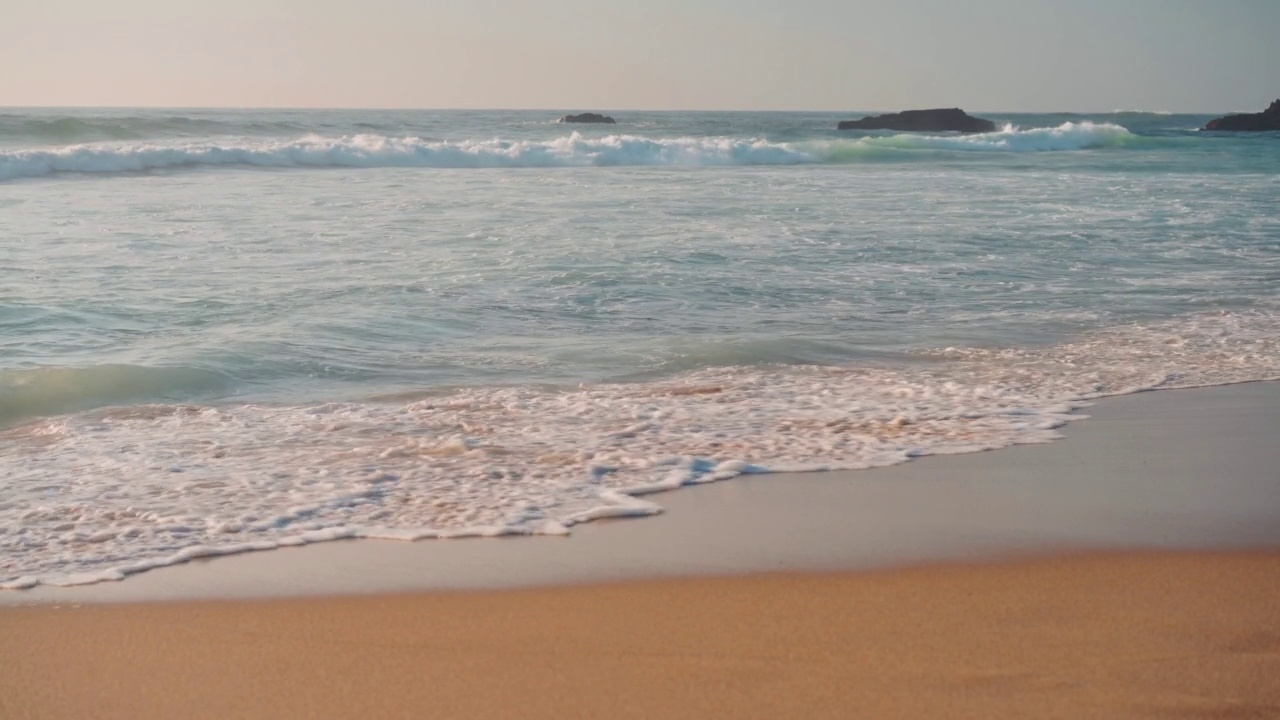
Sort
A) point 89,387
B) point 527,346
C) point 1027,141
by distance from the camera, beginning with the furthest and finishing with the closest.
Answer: point 1027,141, point 527,346, point 89,387

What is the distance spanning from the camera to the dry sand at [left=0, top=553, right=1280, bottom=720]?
325 centimetres

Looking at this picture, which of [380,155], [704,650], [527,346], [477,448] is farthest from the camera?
[380,155]

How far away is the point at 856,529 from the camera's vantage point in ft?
15.7

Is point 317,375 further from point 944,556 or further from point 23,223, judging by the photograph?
point 23,223

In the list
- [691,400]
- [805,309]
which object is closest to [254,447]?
[691,400]

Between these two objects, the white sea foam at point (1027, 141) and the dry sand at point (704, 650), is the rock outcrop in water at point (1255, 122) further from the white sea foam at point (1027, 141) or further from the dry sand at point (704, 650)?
the dry sand at point (704, 650)

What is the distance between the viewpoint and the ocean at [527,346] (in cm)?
523

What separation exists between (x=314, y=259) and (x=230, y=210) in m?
6.05

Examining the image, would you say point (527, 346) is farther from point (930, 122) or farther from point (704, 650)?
point (930, 122)

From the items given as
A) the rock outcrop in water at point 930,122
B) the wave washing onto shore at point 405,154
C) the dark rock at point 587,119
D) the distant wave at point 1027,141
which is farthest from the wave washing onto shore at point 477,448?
the dark rock at point 587,119

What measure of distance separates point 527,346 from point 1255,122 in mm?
77278

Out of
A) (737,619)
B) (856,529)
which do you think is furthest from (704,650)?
(856,529)

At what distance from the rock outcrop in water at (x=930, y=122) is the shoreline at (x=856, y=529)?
74.8 metres

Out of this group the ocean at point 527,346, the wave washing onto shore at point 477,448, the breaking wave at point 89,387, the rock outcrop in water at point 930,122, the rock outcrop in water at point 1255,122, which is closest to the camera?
the wave washing onto shore at point 477,448
